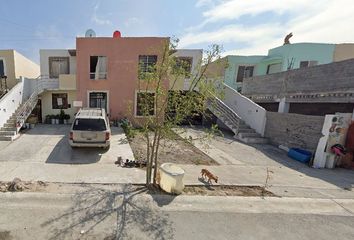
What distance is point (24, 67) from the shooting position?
1883cm

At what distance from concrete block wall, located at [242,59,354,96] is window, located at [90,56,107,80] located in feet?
39.5

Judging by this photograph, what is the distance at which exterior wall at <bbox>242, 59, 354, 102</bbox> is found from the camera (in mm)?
10172

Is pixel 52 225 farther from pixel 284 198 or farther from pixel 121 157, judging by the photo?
pixel 284 198

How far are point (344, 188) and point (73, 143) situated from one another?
1019 centimetres

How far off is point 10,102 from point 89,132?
7.79 metres

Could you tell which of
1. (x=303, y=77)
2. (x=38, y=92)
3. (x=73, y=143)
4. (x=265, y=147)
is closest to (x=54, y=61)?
(x=38, y=92)

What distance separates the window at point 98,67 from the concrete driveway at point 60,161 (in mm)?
5757

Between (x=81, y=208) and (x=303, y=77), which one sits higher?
(x=303, y=77)

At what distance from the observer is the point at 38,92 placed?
619 inches

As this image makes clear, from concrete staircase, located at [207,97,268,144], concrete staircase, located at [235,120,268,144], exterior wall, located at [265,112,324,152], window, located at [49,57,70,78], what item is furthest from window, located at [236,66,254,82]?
window, located at [49,57,70,78]

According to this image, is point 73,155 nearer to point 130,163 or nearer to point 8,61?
point 130,163

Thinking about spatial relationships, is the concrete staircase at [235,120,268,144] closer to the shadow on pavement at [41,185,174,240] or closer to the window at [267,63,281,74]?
the window at [267,63,281,74]

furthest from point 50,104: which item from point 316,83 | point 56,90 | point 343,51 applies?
point 343,51

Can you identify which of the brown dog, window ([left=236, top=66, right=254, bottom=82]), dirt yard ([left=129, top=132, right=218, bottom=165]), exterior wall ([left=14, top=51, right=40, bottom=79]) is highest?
window ([left=236, top=66, right=254, bottom=82])
